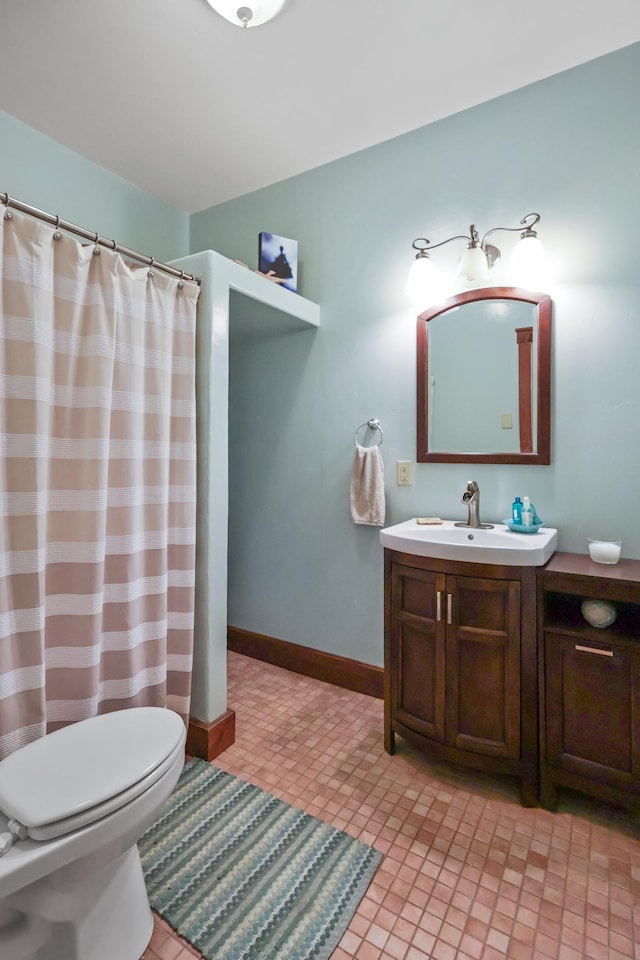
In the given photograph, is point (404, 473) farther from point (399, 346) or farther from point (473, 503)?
point (399, 346)

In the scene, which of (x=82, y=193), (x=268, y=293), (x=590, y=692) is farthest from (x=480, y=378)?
(x=82, y=193)

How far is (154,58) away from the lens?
1.79 m

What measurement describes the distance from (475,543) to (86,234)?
1.71 meters

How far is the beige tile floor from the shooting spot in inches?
45.2

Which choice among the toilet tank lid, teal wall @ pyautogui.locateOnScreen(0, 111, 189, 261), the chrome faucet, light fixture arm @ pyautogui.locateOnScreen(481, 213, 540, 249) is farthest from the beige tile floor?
teal wall @ pyautogui.locateOnScreen(0, 111, 189, 261)

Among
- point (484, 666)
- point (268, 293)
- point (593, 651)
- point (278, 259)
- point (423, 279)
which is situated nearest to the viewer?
point (593, 651)

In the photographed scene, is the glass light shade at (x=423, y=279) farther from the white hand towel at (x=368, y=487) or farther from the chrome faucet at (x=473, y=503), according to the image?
A: the chrome faucet at (x=473, y=503)

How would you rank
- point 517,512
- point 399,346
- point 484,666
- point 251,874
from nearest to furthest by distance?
point 251,874 → point 484,666 → point 517,512 → point 399,346

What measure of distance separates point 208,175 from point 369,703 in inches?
114

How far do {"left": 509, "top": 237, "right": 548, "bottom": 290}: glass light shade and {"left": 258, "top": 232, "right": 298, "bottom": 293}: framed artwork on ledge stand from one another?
1.06m

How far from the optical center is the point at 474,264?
189cm

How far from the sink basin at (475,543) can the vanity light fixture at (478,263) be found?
102 centimetres

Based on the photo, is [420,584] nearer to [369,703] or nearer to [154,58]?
[369,703]

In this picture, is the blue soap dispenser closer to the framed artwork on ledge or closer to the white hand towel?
the white hand towel
